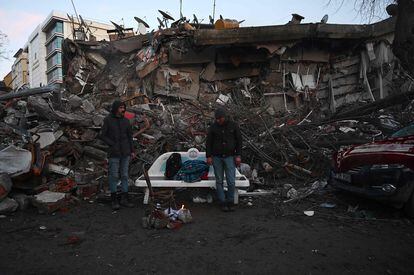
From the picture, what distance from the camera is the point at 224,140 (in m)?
6.44

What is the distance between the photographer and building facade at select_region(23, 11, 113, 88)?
61.8 metres

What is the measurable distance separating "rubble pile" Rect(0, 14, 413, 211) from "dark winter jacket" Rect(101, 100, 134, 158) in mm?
1468

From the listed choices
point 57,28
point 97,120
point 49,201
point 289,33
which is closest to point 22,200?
point 49,201

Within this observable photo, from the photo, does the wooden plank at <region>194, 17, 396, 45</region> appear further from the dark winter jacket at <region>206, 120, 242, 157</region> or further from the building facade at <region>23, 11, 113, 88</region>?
the building facade at <region>23, 11, 113, 88</region>

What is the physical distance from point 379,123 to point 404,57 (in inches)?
75.2

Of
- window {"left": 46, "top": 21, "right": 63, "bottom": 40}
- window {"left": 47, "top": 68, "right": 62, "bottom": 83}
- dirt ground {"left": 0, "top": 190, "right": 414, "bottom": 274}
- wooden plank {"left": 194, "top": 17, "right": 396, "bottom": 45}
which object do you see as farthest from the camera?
window {"left": 46, "top": 21, "right": 63, "bottom": 40}

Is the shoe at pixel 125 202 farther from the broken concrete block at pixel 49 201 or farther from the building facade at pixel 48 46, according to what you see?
the building facade at pixel 48 46

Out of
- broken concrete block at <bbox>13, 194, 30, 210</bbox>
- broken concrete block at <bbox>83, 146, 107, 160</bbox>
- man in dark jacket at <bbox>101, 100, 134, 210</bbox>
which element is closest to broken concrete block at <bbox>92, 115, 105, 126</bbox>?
broken concrete block at <bbox>83, 146, 107, 160</bbox>

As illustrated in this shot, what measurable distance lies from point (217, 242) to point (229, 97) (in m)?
9.73

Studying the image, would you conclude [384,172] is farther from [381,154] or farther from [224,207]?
[224,207]

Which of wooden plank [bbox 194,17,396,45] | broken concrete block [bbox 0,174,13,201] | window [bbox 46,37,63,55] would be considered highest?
window [bbox 46,37,63,55]

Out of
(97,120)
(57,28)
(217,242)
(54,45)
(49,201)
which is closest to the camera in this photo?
(217,242)

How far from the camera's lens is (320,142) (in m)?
9.20

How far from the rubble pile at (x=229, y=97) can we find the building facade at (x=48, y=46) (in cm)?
4870
